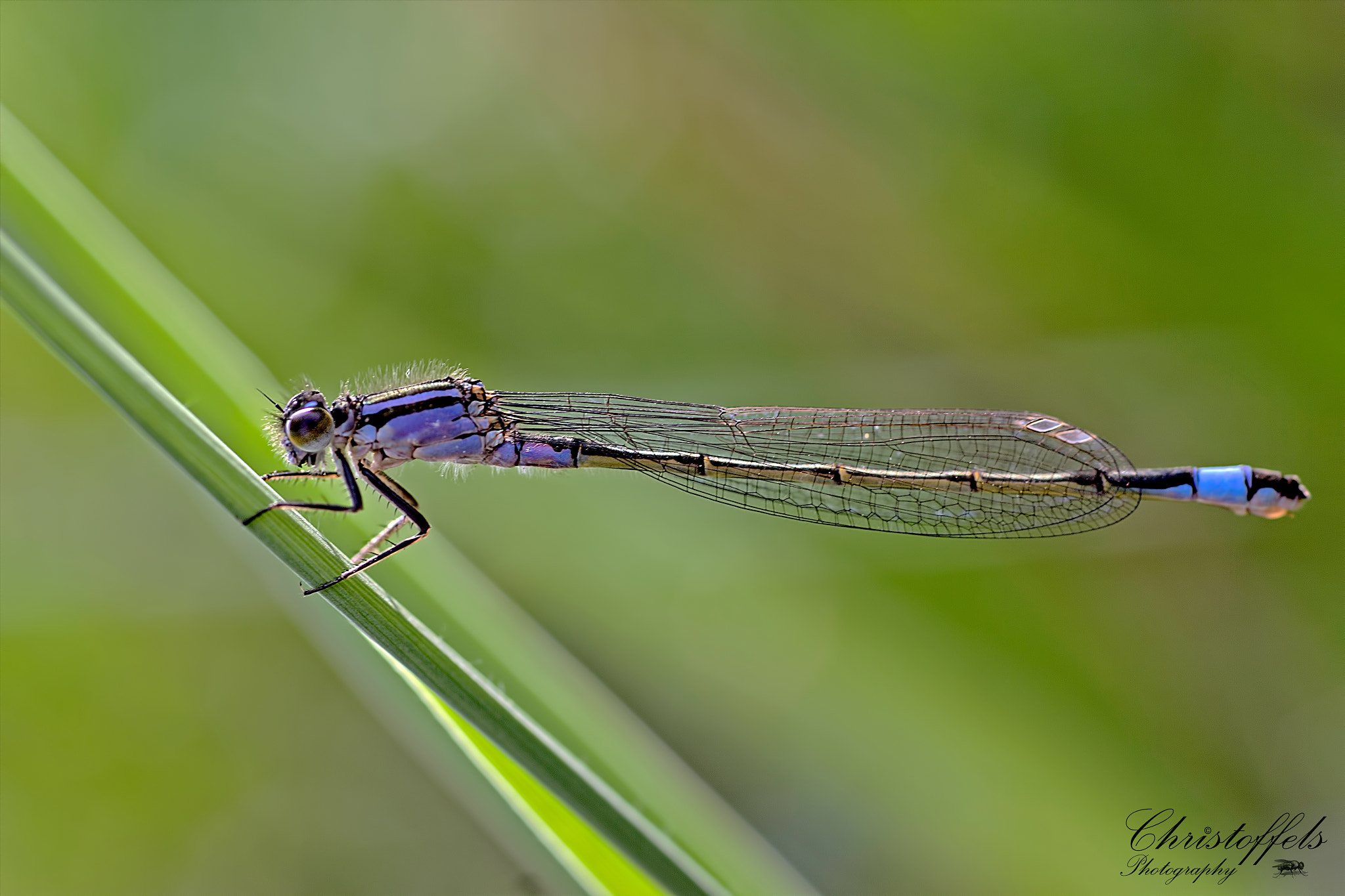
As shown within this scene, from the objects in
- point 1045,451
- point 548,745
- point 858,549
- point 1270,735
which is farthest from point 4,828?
point 1270,735

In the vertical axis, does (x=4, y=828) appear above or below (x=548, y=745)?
below

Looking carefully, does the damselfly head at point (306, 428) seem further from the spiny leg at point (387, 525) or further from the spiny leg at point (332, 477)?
the spiny leg at point (387, 525)

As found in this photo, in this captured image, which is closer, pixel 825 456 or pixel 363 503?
pixel 363 503

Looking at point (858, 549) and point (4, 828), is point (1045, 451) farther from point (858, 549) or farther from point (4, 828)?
point (4, 828)

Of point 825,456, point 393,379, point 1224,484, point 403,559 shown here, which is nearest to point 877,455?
point 825,456

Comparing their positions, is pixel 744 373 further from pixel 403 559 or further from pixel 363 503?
pixel 403 559

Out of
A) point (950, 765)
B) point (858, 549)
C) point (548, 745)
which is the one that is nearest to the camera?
point (548, 745)
